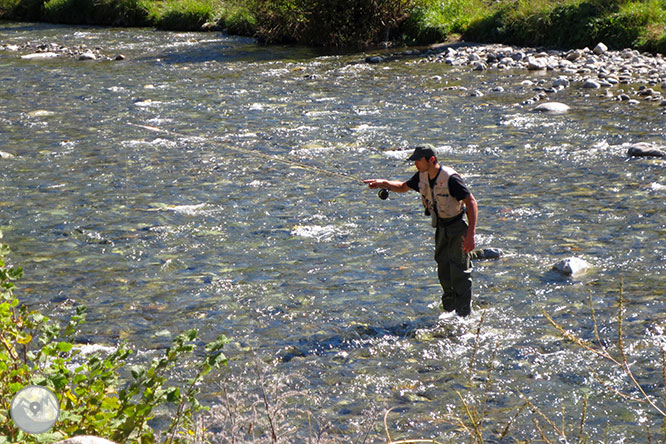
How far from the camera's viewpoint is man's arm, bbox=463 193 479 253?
7246mm

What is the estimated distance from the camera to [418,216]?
36.2ft

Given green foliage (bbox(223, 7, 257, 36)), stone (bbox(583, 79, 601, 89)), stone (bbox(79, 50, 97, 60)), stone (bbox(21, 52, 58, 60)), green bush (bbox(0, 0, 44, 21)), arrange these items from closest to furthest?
stone (bbox(583, 79, 601, 89)) < stone (bbox(79, 50, 97, 60)) < stone (bbox(21, 52, 58, 60)) < green foliage (bbox(223, 7, 257, 36)) < green bush (bbox(0, 0, 44, 21))

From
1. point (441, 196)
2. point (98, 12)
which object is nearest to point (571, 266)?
point (441, 196)

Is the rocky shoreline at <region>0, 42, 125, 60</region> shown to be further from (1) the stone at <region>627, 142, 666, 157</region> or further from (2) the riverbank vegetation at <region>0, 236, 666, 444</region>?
(2) the riverbank vegetation at <region>0, 236, 666, 444</region>

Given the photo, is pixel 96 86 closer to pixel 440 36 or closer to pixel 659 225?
pixel 440 36

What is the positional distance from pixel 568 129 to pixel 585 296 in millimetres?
7854

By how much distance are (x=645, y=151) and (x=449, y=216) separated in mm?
6961

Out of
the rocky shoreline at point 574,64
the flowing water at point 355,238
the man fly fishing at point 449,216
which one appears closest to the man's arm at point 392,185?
the man fly fishing at point 449,216

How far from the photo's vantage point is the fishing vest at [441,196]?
24.2 feet

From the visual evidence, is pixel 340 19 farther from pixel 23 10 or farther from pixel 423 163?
pixel 23 10

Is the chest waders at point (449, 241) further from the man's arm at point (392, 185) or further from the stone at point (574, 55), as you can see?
the stone at point (574, 55)

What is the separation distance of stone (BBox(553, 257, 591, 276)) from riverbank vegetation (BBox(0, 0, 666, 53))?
1549cm

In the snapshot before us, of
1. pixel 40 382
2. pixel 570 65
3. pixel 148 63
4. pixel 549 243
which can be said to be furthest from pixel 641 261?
pixel 148 63
